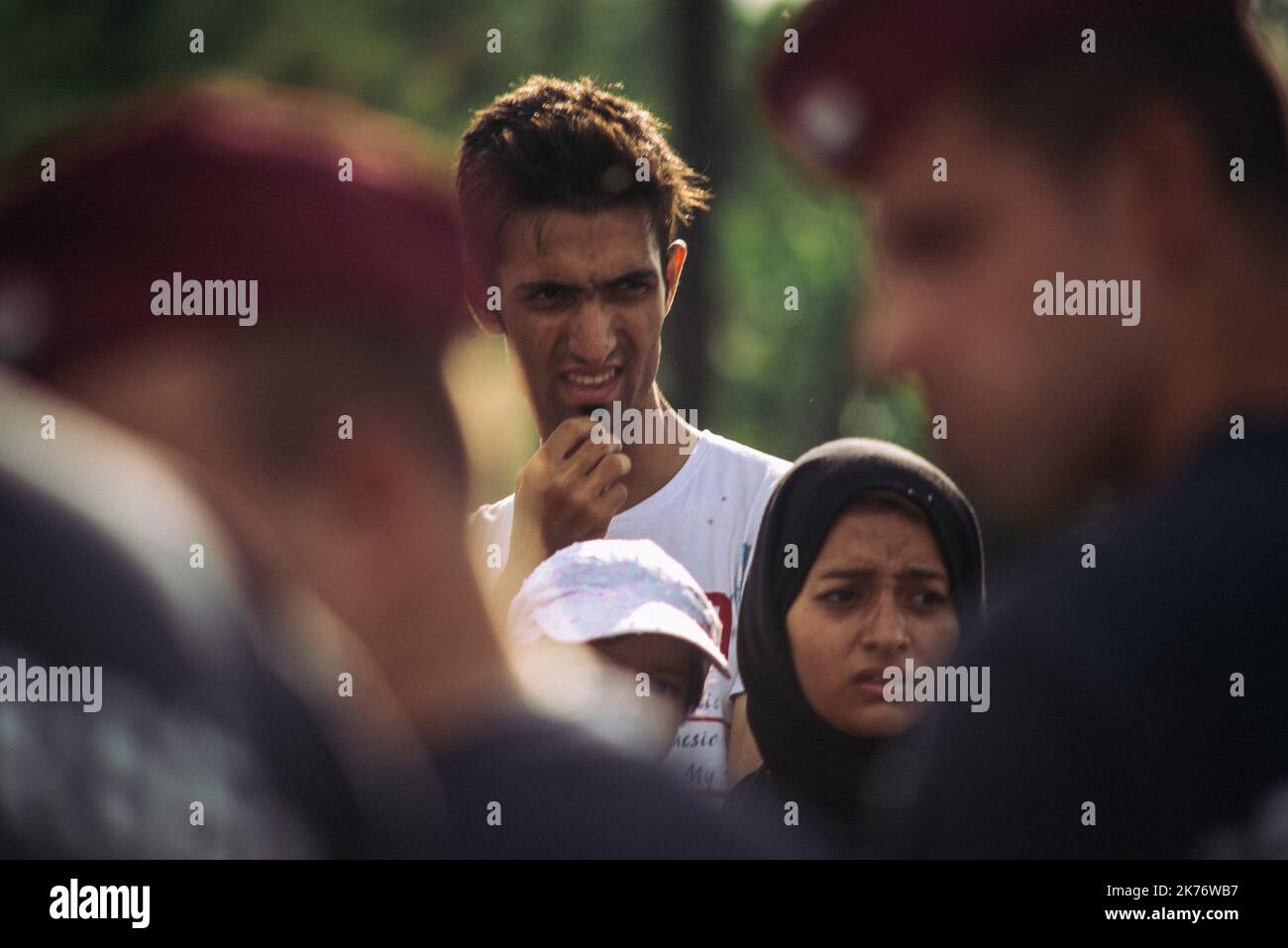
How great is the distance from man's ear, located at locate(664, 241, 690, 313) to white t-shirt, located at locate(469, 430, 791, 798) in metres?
0.33

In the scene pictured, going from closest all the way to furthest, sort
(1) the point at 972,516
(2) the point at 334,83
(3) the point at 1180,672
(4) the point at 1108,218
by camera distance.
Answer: (3) the point at 1180,672 < (4) the point at 1108,218 < (1) the point at 972,516 < (2) the point at 334,83

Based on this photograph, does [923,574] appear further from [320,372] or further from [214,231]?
[214,231]

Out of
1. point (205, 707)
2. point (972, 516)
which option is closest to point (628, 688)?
point (972, 516)

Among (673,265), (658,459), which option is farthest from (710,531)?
(673,265)

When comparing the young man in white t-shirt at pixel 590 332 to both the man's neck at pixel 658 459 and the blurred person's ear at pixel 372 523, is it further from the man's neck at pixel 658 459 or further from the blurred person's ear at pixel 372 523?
the blurred person's ear at pixel 372 523

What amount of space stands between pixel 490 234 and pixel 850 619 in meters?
1.00

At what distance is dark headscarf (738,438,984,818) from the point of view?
290 centimetres

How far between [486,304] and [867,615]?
93cm

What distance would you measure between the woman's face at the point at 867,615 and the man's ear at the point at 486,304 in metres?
0.75

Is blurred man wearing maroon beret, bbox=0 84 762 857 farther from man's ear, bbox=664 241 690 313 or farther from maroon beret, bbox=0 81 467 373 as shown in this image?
man's ear, bbox=664 241 690 313

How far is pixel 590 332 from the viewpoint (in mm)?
3033

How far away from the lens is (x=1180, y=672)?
152 cm

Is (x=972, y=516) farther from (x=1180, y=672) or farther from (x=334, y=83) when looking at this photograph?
(x=334, y=83)

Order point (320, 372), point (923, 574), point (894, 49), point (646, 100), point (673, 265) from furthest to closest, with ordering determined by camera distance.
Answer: point (646, 100) < point (673, 265) < point (923, 574) < point (894, 49) < point (320, 372)
